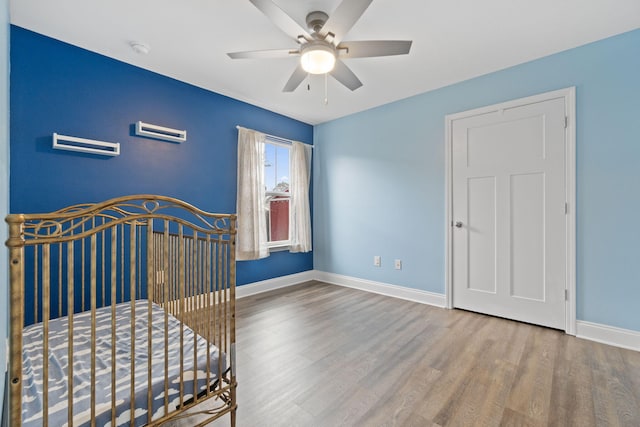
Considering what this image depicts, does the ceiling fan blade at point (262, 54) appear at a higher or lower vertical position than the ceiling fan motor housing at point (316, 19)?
lower

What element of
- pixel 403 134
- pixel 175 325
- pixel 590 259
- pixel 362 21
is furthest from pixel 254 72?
pixel 590 259

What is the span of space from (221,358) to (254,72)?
2547 millimetres

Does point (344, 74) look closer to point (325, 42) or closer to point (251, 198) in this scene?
point (325, 42)

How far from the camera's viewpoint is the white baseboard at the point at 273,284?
3.55 m

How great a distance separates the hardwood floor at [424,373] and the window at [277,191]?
1399mm

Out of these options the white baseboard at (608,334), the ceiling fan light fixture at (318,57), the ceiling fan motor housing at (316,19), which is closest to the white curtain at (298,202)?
the ceiling fan light fixture at (318,57)

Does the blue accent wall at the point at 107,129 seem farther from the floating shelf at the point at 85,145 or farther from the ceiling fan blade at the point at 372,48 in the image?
the ceiling fan blade at the point at 372,48

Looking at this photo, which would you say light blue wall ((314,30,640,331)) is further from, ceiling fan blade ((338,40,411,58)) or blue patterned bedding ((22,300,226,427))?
blue patterned bedding ((22,300,226,427))

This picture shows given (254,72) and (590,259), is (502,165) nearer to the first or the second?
(590,259)

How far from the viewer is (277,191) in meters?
4.02

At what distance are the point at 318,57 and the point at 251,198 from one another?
6.47ft

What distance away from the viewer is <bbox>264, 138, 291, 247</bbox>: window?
3928mm

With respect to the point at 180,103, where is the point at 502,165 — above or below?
below

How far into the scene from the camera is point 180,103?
9.88ft
